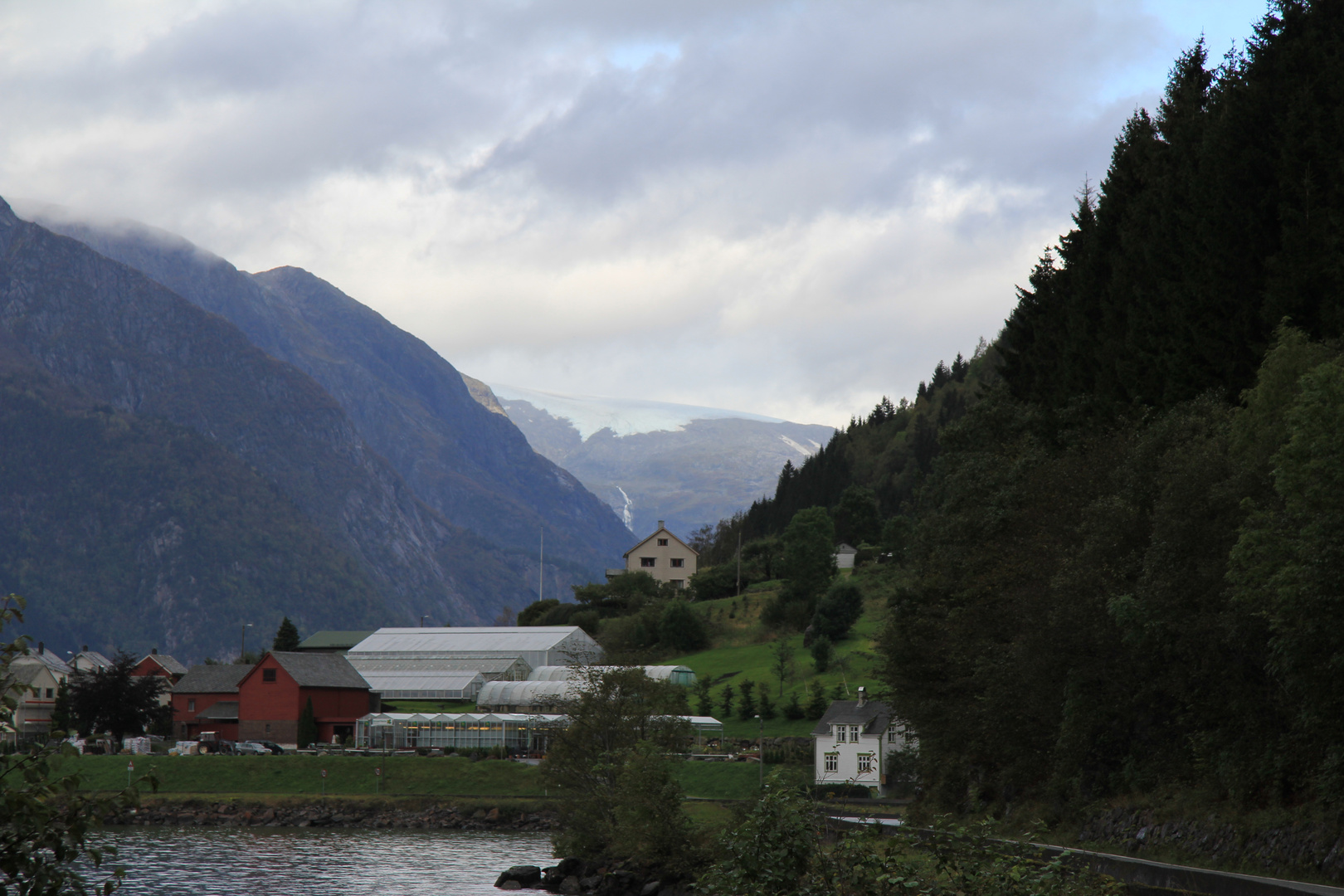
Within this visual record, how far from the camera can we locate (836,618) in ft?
367

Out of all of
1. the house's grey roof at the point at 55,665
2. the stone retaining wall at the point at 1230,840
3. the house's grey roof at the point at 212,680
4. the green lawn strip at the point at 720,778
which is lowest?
the green lawn strip at the point at 720,778

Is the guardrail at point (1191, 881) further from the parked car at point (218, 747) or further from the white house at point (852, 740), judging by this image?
the parked car at point (218, 747)

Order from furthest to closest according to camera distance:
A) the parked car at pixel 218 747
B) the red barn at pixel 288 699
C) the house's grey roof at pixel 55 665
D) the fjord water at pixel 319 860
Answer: the house's grey roof at pixel 55 665
the red barn at pixel 288 699
the parked car at pixel 218 747
the fjord water at pixel 319 860

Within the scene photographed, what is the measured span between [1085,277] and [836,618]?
6097cm

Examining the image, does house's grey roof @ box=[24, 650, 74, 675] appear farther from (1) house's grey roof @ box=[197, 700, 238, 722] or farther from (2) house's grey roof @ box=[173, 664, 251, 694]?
(1) house's grey roof @ box=[197, 700, 238, 722]

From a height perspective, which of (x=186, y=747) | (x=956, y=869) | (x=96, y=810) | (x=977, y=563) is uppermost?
(x=977, y=563)

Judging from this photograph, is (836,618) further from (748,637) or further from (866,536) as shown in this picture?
(866,536)

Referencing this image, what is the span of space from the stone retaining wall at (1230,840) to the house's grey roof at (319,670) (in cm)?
8695

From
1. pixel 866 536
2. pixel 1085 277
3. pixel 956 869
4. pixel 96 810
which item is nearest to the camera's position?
pixel 96 810

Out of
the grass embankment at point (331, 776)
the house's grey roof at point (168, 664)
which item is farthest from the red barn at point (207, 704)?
the house's grey roof at point (168, 664)

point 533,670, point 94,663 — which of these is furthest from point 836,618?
point 94,663

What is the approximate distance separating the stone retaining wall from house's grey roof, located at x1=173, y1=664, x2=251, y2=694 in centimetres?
9531

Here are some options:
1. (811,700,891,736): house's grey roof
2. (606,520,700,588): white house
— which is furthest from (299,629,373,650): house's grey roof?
(811,700,891,736): house's grey roof

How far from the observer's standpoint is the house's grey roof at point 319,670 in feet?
359
